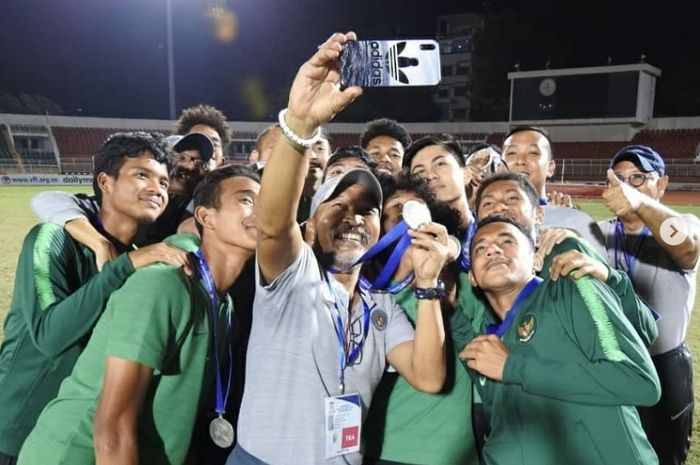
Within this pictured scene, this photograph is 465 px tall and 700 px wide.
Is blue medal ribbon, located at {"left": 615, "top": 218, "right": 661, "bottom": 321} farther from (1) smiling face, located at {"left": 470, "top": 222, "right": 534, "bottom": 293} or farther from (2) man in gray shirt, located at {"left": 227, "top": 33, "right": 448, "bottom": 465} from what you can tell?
(2) man in gray shirt, located at {"left": 227, "top": 33, "right": 448, "bottom": 465}

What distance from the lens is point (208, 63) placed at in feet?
213

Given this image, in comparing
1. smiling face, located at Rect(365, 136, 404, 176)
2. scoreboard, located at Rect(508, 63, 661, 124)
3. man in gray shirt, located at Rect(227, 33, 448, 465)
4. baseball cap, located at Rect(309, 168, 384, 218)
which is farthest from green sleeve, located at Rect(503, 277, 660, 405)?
scoreboard, located at Rect(508, 63, 661, 124)

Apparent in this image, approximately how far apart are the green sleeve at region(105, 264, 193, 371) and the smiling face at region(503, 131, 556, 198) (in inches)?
114

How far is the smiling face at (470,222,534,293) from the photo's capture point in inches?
101

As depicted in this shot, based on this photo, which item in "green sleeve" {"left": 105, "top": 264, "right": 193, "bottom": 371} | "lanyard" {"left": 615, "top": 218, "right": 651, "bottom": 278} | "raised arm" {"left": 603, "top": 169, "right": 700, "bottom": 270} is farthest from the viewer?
"lanyard" {"left": 615, "top": 218, "right": 651, "bottom": 278}

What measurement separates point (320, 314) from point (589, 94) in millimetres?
44796

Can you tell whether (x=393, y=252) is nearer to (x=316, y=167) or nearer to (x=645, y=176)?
(x=316, y=167)

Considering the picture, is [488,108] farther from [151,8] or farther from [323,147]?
[323,147]

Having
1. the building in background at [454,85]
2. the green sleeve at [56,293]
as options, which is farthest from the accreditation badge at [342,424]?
the building in background at [454,85]

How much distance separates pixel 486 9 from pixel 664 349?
61503mm

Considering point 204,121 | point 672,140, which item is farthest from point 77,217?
point 672,140

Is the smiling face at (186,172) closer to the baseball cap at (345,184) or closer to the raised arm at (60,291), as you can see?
the raised arm at (60,291)

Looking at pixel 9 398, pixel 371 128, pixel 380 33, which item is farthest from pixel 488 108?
pixel 9 398

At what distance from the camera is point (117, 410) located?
1.95m
